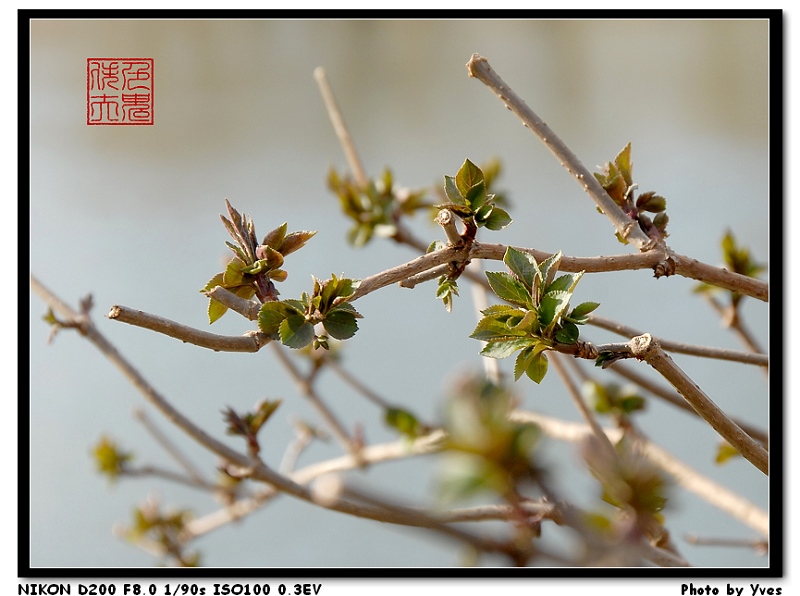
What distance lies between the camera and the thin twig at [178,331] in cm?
33

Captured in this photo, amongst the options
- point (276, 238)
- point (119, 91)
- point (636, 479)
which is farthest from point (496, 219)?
point (119, 91)

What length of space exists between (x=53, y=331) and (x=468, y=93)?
0.88 m

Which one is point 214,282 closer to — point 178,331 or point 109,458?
point 178,331

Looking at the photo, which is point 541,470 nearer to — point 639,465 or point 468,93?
point 639,465

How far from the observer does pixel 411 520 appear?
199 mm

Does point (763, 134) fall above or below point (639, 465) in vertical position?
above

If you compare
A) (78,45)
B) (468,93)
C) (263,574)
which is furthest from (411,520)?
(468,93)

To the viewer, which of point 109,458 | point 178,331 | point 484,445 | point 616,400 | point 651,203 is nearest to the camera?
point 484,445

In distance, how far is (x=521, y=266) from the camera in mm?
371

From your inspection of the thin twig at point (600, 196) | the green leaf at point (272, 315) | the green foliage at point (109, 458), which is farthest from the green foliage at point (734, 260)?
the green foliage at point (109, 458)

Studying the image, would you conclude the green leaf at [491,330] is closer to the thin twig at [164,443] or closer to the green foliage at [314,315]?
the green foliage at [314,315]

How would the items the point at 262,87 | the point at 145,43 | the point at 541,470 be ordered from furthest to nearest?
the point at 262,87 → the point at 145,43 → the point at 541,470

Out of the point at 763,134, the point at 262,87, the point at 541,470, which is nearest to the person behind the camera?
the point at 541,470

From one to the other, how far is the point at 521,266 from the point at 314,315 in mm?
105
